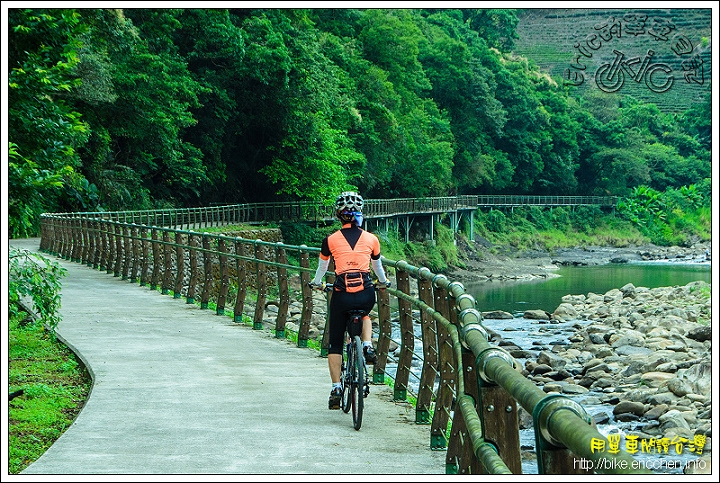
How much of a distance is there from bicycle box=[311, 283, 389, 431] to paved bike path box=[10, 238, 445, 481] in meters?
0.15

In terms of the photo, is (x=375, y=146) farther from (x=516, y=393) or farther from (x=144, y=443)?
(x=516, y=393)

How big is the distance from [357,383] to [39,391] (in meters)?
3.43

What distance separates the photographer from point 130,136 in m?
38.8

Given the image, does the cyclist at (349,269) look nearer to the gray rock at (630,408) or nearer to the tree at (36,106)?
the tree at (36,106)

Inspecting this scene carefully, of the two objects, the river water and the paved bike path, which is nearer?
the paved bike path

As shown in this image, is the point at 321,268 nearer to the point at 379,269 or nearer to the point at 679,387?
the point at 379,269

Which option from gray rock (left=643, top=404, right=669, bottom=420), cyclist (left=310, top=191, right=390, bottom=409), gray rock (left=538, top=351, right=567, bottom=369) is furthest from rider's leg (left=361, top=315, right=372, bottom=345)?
gray rock (left=538, top=351, right=567, bottom=369)

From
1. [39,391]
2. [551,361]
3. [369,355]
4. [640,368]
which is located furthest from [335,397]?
[551,361]

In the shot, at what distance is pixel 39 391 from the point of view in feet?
29.7

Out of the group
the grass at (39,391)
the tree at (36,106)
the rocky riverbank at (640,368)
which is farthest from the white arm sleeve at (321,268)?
the rocky riverbank at (640,368)

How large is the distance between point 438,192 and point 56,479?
225ft

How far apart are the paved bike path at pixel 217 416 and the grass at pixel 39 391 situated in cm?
24

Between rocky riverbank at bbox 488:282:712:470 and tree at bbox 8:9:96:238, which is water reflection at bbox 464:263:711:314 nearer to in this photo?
rocky riverbank at bbox 488:282:712:470

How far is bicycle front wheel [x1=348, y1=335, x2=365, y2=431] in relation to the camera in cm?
725
